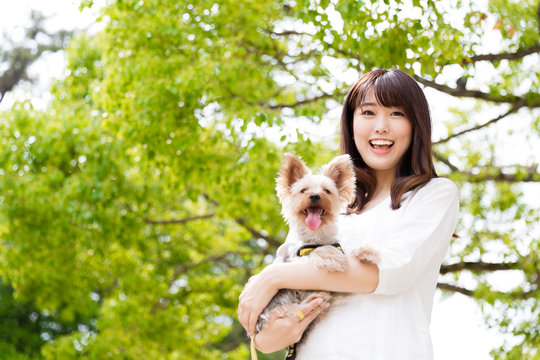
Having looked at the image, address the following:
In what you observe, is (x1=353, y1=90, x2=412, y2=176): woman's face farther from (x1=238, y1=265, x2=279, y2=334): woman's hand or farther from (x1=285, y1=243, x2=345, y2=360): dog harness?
(x1=238, y1=265, x2=279, y2=334): woman's hand

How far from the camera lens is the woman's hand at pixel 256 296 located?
2879 mm

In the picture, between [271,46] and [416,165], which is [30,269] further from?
[416,165]

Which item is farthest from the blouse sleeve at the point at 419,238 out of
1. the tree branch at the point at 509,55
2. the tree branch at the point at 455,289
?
the tree branch at the point at 455,289

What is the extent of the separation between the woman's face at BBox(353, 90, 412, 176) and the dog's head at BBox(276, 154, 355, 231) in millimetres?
117

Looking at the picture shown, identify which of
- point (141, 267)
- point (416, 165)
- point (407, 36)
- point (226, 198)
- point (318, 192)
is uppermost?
point (407, 36)

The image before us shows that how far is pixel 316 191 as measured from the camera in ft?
10.3

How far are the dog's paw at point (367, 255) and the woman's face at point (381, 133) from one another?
0.58m

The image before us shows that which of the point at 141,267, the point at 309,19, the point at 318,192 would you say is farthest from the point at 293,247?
the point at 141,267

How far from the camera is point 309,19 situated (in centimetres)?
635

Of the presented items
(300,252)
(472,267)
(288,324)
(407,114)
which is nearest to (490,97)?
(472,267)

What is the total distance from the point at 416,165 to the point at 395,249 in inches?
22.0

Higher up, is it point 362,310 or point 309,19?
point 309,19

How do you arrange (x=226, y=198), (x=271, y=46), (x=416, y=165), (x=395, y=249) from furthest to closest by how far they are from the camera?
(x=226, y=198) < (x=271, y=46) < (x=416, y=165) < (x=395, y=249)

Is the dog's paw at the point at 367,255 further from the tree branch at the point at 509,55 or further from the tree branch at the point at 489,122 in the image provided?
the tree branch at the point at 489,122
